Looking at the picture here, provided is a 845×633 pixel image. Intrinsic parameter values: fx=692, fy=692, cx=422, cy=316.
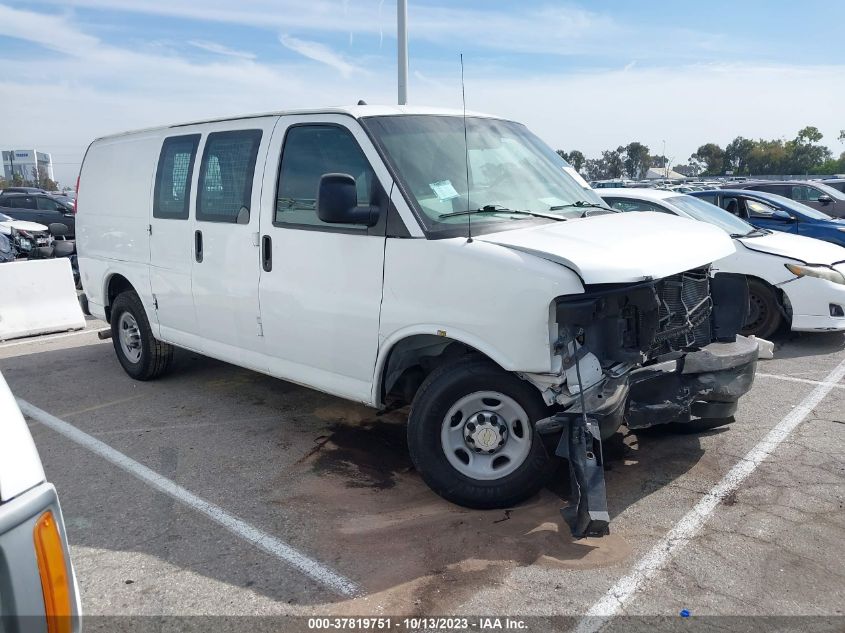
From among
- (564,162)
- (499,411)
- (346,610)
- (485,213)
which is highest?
(564,162)

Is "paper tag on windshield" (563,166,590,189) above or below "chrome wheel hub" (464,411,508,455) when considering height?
above

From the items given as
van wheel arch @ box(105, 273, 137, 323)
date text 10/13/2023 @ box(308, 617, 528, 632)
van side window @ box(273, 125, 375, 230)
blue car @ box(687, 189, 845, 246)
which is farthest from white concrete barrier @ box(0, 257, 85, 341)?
blue car @ box(687, 189, 845, 246)

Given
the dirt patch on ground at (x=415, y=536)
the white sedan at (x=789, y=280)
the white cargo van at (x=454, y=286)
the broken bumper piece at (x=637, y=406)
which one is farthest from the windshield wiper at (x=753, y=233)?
the dirt patch on ground at (x=415, y=536)

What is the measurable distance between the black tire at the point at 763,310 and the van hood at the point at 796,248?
388 millimetres

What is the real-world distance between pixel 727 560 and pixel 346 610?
1874mm

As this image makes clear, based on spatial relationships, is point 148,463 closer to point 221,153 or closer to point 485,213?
point 221,153

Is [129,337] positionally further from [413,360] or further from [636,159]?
[636,159]

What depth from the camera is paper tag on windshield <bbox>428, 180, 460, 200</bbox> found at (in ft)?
13.4

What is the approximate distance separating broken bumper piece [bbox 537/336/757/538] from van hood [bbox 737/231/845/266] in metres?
3.49

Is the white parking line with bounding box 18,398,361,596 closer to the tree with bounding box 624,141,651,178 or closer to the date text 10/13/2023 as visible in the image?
the date text 10/13/2023

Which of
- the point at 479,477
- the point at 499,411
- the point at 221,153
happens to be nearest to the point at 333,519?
the point at 479,477

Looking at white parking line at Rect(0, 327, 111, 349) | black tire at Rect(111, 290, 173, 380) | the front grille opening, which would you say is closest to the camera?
the front grille opening

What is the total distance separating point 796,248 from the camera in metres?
7.77

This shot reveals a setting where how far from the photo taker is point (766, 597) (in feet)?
10.2
